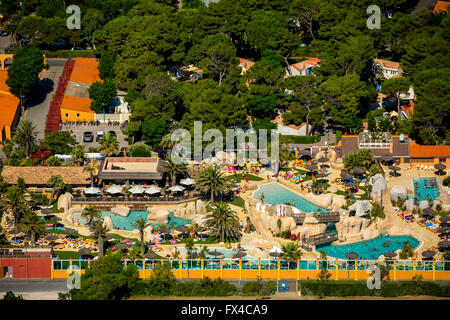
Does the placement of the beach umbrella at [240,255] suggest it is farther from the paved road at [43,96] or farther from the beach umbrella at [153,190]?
the paved road at [43,96]

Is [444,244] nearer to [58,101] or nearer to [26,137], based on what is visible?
[26,137]

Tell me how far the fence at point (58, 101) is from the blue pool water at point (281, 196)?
31.3 meters

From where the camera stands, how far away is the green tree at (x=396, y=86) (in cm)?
15062

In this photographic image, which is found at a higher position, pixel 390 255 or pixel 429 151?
pixel 429 151

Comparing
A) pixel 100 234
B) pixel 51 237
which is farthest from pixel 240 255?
pixel 51 237

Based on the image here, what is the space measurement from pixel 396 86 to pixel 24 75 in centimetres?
5126

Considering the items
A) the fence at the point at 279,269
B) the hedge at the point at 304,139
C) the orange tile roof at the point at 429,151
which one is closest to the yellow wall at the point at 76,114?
the hedge at the point at 304,139

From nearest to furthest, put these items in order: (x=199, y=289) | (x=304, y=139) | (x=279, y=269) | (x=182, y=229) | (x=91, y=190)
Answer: (x=199, y=289)
(x=279, y=269)
(x=182, y=229)
(x=91, y=190)
(x=304, y=139)

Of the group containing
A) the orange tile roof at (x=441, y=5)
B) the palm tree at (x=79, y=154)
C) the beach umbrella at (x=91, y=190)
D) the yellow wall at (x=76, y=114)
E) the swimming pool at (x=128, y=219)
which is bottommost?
the swimming pool at (x=128, y=219)

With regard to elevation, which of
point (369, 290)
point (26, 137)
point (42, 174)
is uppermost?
point (26, 137)

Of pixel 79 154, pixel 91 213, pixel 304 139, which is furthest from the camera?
pixel 304 139

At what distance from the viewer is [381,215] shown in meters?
122

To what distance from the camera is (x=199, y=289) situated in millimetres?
103125

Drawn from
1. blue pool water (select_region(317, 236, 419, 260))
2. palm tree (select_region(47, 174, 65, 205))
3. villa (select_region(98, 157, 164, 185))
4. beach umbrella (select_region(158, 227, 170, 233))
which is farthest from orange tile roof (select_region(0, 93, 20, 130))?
blue pool water (select_region(317, 236, 419, 260))
